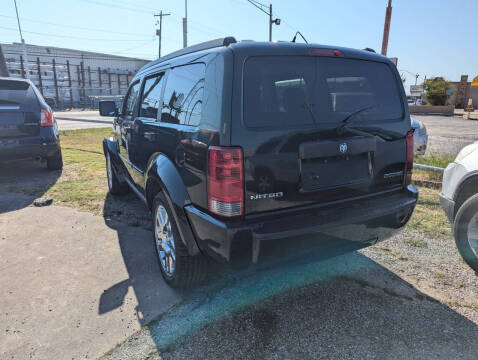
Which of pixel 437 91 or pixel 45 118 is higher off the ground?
pixel 437 91

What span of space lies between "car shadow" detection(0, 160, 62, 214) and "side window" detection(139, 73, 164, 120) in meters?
2.93

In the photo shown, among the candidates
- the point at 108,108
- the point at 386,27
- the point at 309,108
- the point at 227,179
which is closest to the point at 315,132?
the point at 309,108

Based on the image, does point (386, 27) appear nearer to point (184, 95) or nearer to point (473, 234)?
point (473, 234)

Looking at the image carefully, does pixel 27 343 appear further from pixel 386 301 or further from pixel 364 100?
pixel 364 100

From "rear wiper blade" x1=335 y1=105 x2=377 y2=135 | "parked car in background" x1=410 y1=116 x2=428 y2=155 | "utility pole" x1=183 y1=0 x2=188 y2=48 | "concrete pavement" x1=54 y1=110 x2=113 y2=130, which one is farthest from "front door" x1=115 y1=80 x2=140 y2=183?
"utility pole" x1=183 y1=0 x2=188 y2=48

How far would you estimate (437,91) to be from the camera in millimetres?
36688

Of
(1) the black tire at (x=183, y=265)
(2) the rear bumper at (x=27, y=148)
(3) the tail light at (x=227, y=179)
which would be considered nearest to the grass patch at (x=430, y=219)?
(1) the black tire at (x=183, y=265)

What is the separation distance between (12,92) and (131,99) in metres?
3.32

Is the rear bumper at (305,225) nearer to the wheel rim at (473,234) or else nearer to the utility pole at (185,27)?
the wheel rim at (473,234)

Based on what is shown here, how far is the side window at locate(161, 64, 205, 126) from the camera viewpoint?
7.83 ft

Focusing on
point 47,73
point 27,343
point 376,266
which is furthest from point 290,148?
point 47,73

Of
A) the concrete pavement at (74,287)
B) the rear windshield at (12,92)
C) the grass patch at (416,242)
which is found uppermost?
the rear windshield at (12,92)

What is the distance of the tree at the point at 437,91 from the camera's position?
36.5 m

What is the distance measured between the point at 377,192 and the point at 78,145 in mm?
10526
